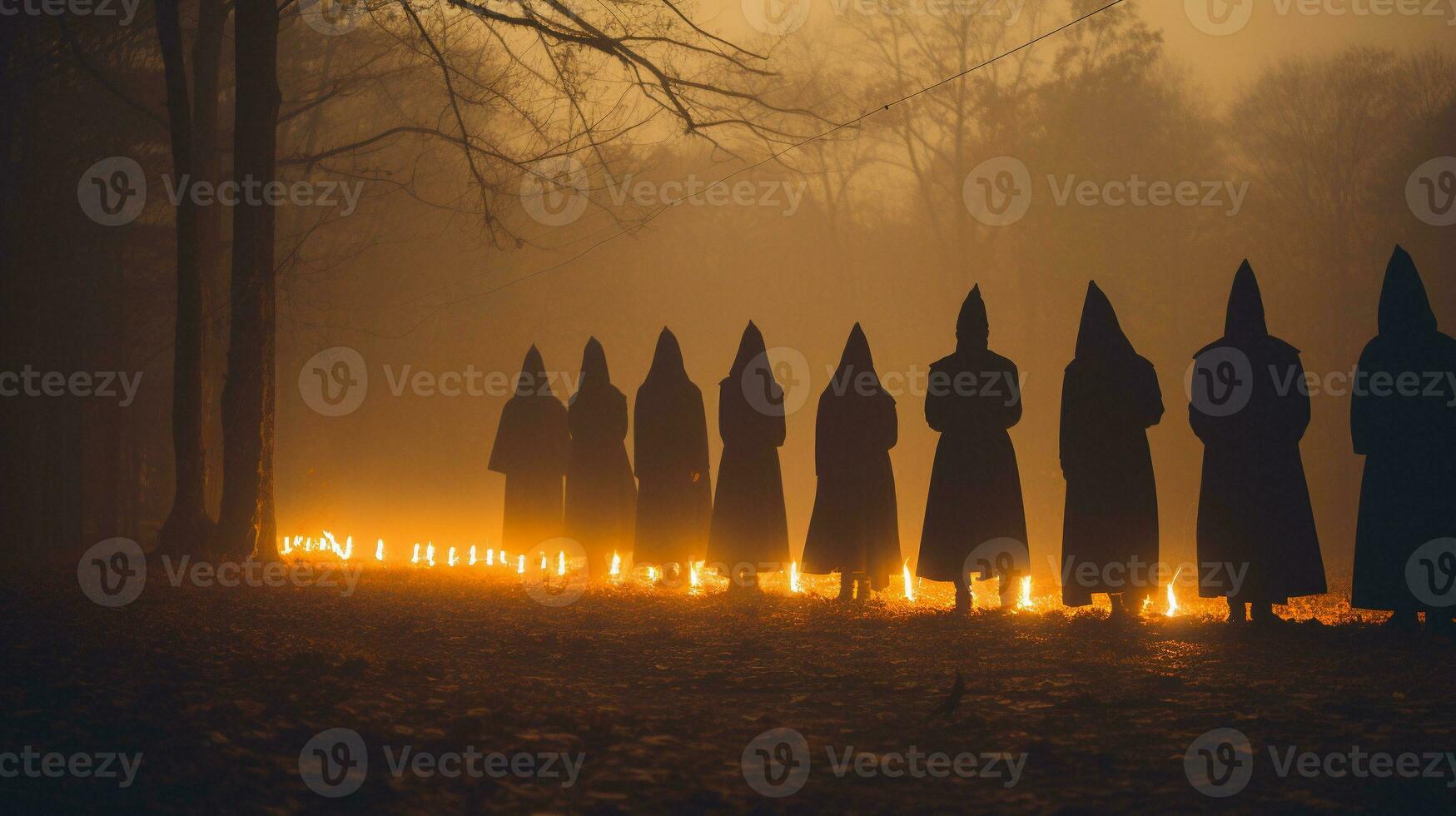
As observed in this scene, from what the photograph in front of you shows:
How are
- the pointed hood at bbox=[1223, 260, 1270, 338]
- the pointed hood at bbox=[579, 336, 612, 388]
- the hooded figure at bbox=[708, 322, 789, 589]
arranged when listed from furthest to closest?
the pointed hood at bbox=[579, 336, 612, 388], the hooded figure at bbox=[708, 322, 789, 589], the pointed hood at bbox=[1223, 260, 1270, 338]

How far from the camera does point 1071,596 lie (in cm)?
895

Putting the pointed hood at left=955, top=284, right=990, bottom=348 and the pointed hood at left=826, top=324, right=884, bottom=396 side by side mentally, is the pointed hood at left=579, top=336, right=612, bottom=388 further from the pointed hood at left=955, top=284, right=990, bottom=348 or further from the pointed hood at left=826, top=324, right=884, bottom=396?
the pointed hood at left=955, top=284, right=990, bottom=348

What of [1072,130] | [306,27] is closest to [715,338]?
[1072,130]

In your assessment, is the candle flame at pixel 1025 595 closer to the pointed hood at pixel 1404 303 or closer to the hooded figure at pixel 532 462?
the pointed hood at pixel 1404 303

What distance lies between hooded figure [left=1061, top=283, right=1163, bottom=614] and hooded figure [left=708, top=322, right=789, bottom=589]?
11.2 ft

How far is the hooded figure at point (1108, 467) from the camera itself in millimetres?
8945

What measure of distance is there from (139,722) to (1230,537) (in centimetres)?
734

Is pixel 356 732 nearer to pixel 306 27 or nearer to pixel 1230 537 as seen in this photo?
pixel 1230 537

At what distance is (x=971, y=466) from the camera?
9766 mm

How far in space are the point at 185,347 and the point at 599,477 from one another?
5018 mm

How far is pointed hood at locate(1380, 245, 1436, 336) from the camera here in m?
8.08

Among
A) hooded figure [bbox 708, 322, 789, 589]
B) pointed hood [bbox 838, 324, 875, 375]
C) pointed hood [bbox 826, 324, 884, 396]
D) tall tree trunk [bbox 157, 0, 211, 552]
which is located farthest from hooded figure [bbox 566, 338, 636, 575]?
tall tree trunk [bbox 157, 0, 211, 552]

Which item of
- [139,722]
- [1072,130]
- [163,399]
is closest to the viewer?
[139,722]

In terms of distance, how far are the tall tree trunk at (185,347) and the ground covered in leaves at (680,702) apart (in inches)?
95.3
